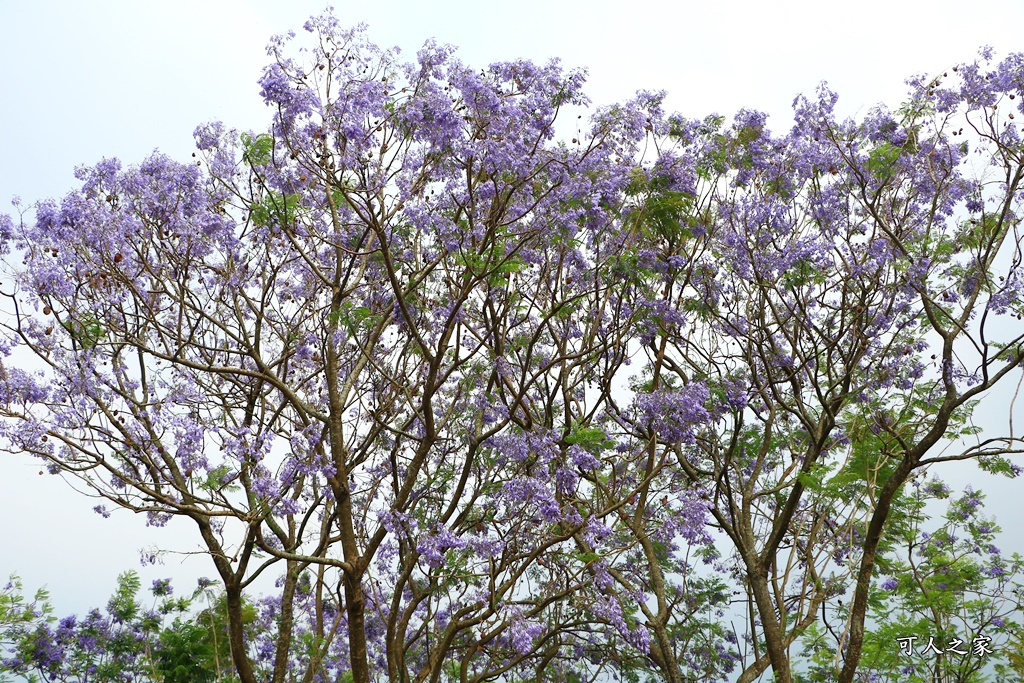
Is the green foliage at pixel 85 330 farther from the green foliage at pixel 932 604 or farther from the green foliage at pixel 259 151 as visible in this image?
the green foliage at pixel 932 604

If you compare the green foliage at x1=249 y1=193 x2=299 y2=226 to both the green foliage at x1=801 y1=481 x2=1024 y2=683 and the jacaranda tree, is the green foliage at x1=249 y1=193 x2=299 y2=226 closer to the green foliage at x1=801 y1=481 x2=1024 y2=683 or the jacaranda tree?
the jacaranda tree

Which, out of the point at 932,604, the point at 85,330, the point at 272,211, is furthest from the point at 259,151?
the point at 932,604

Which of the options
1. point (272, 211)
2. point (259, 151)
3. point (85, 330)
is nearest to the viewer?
point (85, 330)

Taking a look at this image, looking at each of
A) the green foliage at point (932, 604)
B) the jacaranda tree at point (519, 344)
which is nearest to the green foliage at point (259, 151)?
the jacaranda tree at point (519, 344)

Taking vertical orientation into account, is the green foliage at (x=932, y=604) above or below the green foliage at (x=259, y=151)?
below

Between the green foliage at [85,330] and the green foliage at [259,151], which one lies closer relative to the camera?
the green foliage at [85,330]

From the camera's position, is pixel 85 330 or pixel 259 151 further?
pixel 259 151

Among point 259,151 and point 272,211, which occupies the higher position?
point 259,151

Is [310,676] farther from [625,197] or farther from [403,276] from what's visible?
[625,197]

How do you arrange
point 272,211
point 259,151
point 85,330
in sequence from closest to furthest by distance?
point 85,330, point 272,211, point 259,151

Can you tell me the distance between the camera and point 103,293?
26.1 ft

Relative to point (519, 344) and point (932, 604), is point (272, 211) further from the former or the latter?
point (932, 604)

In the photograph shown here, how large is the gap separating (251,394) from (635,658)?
5.34m

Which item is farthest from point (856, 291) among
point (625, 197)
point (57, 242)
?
point (57, 242)
